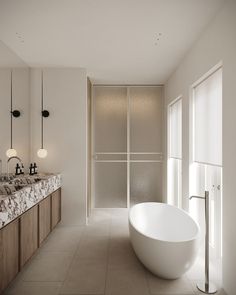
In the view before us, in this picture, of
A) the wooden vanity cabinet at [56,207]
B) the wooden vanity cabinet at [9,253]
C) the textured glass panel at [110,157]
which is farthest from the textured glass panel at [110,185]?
the wooden vanity cabinet at [9,253]

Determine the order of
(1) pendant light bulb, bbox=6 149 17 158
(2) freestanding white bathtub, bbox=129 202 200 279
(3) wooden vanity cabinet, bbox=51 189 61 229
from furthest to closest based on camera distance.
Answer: (3) wooden vanity cabinet, bbox=51 189 61 229
(1) pendant light bulb, bbox=6 149 17 158
(2) freestanding white bathtub, bbox=129 202 200 279

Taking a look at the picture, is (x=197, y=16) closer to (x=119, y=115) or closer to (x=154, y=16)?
(x=154, y=16)

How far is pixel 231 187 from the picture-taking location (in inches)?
79.4

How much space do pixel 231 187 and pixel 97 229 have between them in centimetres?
238

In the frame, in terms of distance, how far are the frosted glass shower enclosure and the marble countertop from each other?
1360 mm

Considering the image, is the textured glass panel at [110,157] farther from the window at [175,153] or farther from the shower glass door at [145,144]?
the window at [175,153]

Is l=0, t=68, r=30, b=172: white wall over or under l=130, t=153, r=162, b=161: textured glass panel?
over

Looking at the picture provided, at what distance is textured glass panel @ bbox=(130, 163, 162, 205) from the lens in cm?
486

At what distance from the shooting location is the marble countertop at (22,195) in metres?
1.95

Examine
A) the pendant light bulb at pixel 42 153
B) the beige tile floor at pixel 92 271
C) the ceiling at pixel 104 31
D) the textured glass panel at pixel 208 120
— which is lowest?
the beige tile floor at pixel 92 271

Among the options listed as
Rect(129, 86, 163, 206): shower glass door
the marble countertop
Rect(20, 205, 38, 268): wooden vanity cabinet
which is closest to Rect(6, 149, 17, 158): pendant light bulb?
the marble countertop

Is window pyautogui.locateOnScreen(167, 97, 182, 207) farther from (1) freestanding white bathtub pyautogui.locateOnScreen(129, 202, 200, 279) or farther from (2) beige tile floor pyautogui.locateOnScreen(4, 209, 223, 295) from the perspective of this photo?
(2) beige tile floor pyautogui.locateOnScreen(4, 209, 223, 295)

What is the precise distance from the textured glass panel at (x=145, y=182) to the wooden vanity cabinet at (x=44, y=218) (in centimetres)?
207

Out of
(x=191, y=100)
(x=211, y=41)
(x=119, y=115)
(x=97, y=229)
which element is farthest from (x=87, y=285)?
(x=119, y=115)
